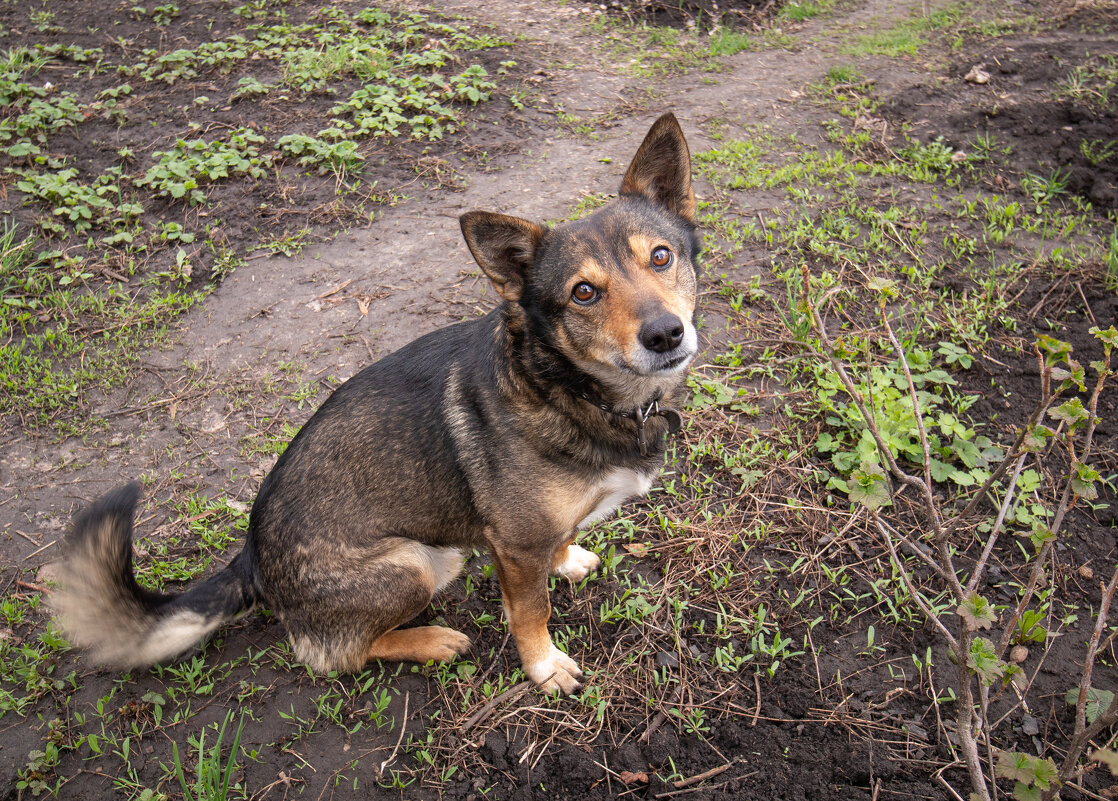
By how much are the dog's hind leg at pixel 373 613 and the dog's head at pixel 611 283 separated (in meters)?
1.19

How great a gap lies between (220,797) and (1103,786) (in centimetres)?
334

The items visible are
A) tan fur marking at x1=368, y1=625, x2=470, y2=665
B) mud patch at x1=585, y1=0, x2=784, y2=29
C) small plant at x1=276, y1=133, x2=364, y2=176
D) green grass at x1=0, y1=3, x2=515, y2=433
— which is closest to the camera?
tan fur marking at x1=368, y1=625, x2=470, y2=665

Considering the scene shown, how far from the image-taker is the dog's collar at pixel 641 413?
2.81 meters

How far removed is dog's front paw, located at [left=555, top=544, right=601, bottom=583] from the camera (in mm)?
3514

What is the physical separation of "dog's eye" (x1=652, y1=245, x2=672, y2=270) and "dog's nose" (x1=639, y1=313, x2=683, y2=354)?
1.28 ft

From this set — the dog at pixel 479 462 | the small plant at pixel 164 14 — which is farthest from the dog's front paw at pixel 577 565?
the small plant at pixel 164 14

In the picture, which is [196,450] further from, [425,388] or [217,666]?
[425,388]

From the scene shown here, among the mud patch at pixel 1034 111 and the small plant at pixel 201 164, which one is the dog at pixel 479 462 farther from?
the mud patch at pixel 1034 111

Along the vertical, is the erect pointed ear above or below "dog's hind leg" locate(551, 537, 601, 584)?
above

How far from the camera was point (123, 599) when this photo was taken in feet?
8.87

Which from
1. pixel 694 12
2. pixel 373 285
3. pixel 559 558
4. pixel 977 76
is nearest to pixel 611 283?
pixel 559 558

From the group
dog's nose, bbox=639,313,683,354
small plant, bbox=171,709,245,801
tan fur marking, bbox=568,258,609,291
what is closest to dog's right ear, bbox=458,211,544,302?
tan fur marking, bbox=568,258,609,291

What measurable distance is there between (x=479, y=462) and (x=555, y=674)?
42.5 inches

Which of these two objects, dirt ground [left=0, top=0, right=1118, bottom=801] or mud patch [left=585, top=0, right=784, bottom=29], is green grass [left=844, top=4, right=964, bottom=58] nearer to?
dirt ground [left=0, top=0, right=1118, bottom=801]
